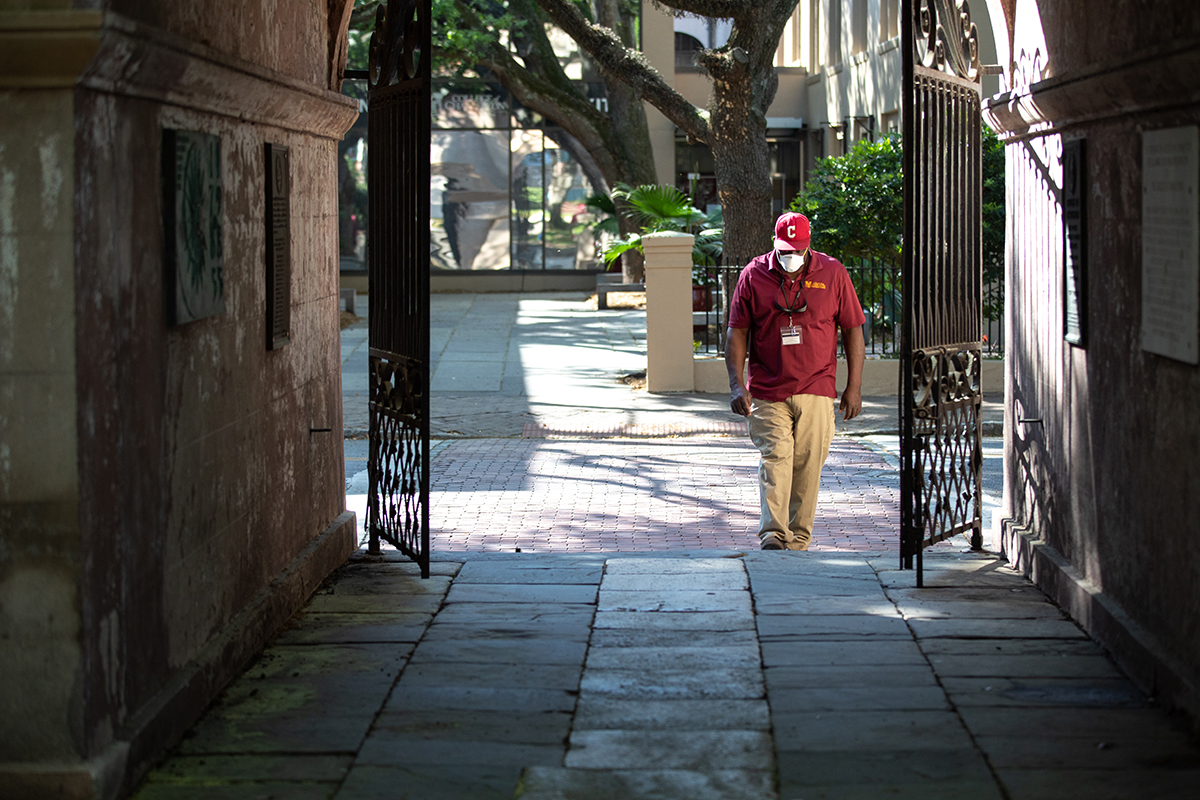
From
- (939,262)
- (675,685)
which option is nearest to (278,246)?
(675,685)

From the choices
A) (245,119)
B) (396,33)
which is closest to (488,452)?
(396,33)

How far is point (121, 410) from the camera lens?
3930 millimetres

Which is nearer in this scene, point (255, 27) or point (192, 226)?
point (192, 226)

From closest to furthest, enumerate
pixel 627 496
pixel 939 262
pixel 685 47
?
pixel 939 262, pixel 627 496, pixel 685 47

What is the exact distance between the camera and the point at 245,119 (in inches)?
208

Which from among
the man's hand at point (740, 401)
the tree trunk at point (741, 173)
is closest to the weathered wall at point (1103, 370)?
the man's hand at point (740, 401)

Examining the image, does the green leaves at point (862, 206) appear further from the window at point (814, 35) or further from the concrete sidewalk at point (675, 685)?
the window at point (814, 35)

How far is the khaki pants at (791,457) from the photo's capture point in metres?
7.25

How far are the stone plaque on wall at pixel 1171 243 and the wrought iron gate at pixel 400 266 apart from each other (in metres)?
3.02

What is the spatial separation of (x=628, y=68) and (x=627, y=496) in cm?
804

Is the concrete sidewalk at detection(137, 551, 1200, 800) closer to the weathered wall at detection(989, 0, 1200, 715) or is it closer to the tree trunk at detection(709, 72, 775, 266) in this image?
the weathered wall at detection(989, 0, 1200, 715)

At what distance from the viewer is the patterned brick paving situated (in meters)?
8.09

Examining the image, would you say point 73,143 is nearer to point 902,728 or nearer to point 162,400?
point 162,400

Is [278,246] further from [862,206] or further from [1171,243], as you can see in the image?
[862,206]
